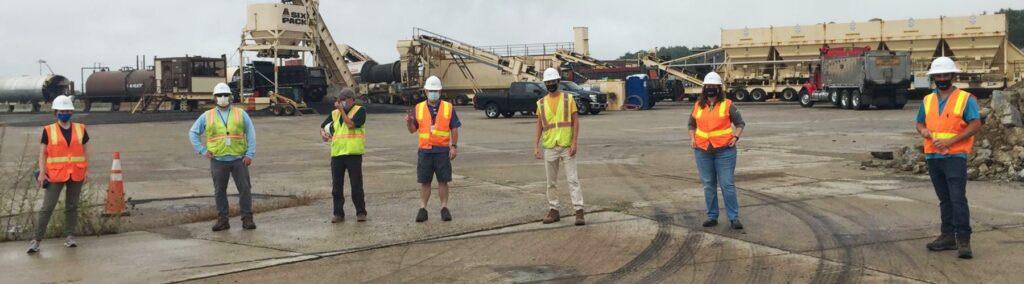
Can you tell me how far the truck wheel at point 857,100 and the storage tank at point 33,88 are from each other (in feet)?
155

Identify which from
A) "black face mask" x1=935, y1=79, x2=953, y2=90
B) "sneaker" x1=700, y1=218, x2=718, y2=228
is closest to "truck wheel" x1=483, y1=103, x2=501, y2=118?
"sneaker" x1=700, y1=218, x2=718, y2=228

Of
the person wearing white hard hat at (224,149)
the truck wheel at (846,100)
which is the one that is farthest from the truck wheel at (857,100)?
the person wearing white hard hat at (224,149)

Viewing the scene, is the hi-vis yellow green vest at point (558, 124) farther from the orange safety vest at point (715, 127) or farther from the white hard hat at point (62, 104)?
the white hard hat at point (62, 104)

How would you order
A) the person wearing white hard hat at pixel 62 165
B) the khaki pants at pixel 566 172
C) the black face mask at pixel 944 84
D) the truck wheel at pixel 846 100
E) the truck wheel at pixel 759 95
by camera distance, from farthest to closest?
the truck wheel at pixel 759 95 → the truck wheel at pixel 846 100 → the khaki pants at pixel 566 172 → the person wearing white hard hat at pixel 62 165 → the black face mask at pixel 944 84

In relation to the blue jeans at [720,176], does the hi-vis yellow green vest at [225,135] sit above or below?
above

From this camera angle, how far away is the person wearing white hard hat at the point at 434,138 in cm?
966

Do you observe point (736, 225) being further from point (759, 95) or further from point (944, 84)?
point (759, 95)

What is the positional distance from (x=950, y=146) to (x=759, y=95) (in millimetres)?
44535

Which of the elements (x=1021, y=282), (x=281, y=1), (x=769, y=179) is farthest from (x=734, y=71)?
(x=1021, y=282)

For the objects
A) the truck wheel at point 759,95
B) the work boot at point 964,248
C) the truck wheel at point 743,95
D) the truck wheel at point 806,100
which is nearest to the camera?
the work boot at point 964,248

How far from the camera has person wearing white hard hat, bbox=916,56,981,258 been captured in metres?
7.24

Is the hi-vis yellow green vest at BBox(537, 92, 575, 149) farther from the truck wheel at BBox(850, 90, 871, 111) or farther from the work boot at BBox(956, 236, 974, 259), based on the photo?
the truck wheel at BBox(850, 90, 871, 111)

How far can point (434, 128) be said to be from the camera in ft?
31.6

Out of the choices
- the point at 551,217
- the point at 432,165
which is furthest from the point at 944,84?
the point at 432,165
